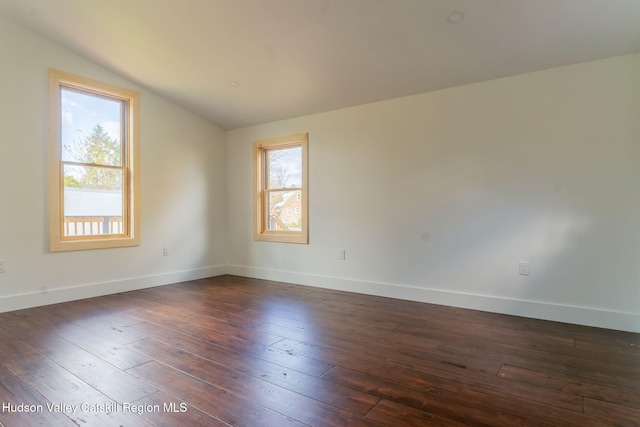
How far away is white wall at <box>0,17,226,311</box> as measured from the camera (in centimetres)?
341

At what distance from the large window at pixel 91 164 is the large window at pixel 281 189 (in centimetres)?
169

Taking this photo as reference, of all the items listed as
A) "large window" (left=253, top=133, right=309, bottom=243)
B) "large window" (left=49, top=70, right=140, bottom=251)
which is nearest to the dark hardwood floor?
"large window" (left=49, top=70, right=140, bottom=251)

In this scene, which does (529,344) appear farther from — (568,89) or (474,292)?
(568,89)

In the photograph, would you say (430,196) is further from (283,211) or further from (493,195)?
(283,211)

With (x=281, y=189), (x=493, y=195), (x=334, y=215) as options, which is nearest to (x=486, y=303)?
(x=493, y=195)

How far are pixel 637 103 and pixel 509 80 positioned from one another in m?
1.00

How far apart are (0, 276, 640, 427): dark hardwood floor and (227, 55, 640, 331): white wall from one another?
38cm

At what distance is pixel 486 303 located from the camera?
11.2 feet

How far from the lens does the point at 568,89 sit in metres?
3.06

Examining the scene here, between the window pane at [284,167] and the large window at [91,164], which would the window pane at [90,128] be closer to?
the large window at [91,164]

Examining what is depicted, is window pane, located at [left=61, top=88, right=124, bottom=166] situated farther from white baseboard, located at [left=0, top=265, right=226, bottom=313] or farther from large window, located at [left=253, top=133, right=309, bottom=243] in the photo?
large window, located at [left=253, top=133, right=309, bottom=243]

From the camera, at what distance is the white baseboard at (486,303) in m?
2.90

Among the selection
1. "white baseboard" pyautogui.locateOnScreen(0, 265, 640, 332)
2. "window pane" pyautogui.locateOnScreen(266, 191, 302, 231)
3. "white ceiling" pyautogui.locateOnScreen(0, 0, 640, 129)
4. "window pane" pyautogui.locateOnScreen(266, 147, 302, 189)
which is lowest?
"white baseboard" pyautogui.locateOnScreen(0, 265, 640, 332)

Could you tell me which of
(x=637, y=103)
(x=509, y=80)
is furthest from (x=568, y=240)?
(x=509, y=80)
